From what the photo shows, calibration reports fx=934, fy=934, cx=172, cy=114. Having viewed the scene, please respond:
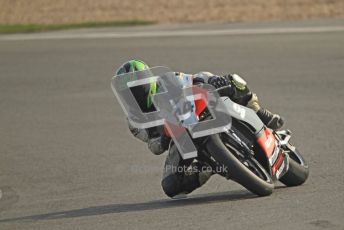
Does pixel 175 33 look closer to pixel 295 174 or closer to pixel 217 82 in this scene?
pixel 295 174

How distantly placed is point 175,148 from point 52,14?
56.7 feet

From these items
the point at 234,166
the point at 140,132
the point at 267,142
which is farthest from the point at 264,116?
the point at 140,132

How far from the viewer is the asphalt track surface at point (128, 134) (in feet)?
23.3

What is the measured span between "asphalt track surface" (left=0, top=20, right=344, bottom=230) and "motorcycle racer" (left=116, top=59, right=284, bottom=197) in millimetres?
181

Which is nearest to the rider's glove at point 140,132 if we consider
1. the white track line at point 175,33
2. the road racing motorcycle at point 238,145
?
the road racing motorcycle at point 238,145

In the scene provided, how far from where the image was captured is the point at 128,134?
39.2 feet

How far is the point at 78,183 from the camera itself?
9.20 meters

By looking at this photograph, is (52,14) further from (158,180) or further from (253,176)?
(253,176)

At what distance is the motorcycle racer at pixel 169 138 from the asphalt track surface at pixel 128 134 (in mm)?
181

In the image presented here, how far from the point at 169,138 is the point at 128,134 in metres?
4.56

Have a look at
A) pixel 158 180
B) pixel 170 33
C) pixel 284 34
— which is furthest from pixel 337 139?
pixel 170 33

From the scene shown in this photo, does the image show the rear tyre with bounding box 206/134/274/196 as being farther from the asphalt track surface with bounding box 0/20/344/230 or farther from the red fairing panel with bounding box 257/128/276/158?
the red fairing panel with bounding box 257/128/276/158

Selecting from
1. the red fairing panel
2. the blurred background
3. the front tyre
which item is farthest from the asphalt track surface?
the blurred background

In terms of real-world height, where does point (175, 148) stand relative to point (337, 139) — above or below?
above
